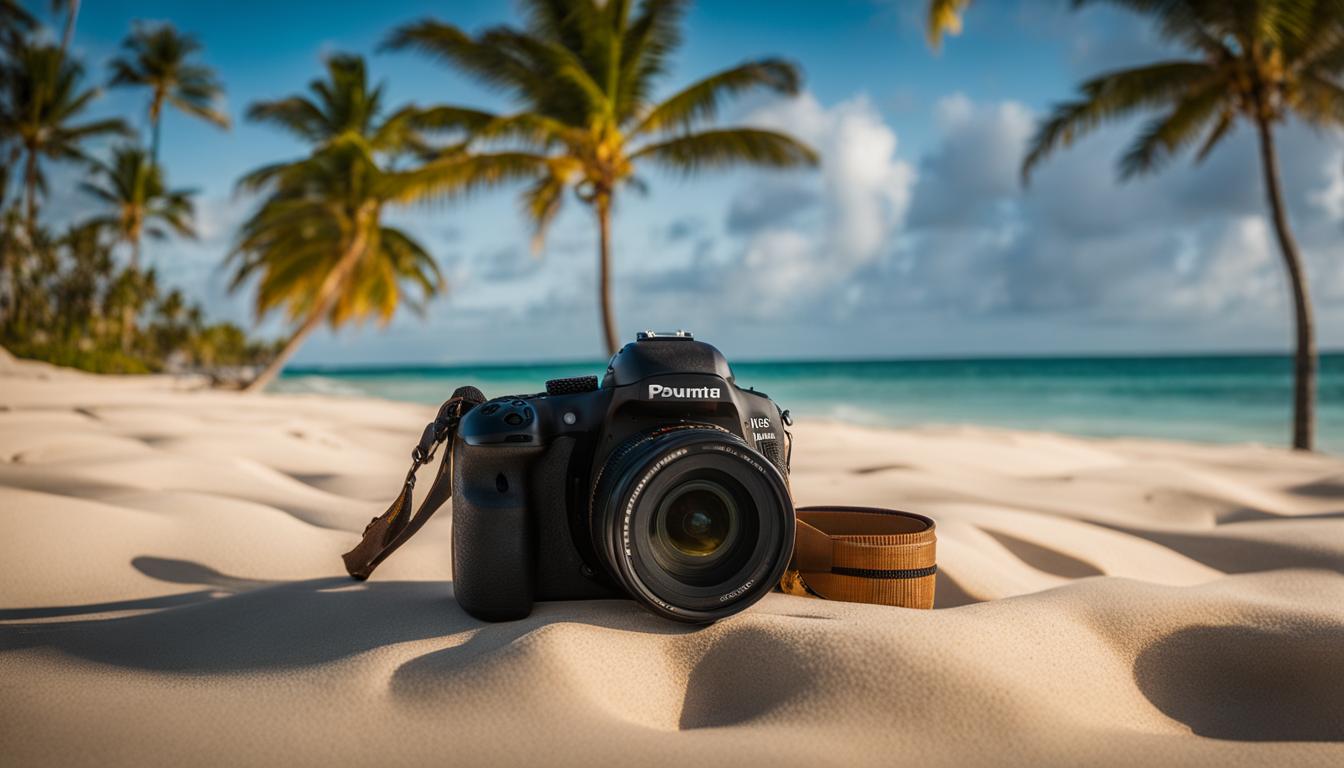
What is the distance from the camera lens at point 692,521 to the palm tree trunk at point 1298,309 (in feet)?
25.3

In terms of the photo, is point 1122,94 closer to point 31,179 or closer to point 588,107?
point 588,107

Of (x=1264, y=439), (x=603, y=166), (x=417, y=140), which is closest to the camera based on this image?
(x=603, y=166)

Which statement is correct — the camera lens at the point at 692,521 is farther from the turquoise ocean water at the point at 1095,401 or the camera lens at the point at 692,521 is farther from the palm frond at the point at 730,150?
the turquoise ocean water at the point at 1095,401

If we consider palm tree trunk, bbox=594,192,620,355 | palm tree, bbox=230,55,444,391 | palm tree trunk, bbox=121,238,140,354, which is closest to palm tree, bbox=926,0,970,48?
palm tree trunk, bbox=594,192,620,355

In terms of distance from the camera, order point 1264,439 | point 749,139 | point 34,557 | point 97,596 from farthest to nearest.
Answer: point 1264,439
point 749,139
point 34,557
point 97,596

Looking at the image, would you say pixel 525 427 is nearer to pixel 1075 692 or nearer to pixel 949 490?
pixel 1075 692

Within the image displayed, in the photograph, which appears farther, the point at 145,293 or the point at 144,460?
the point at 145,293

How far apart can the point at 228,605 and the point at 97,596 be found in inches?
14.4

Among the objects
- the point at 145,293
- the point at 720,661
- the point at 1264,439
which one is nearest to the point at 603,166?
Result: the point at 720,661

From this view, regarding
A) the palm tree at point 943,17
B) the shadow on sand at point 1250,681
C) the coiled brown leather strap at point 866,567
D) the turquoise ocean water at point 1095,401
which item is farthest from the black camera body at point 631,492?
the turquoise ocean water at point 1095,401

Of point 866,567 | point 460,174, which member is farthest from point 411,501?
point 460,174

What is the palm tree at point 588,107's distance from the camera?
7.95m

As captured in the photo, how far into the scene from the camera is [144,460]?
292cm

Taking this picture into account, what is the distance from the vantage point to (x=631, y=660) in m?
1.22
